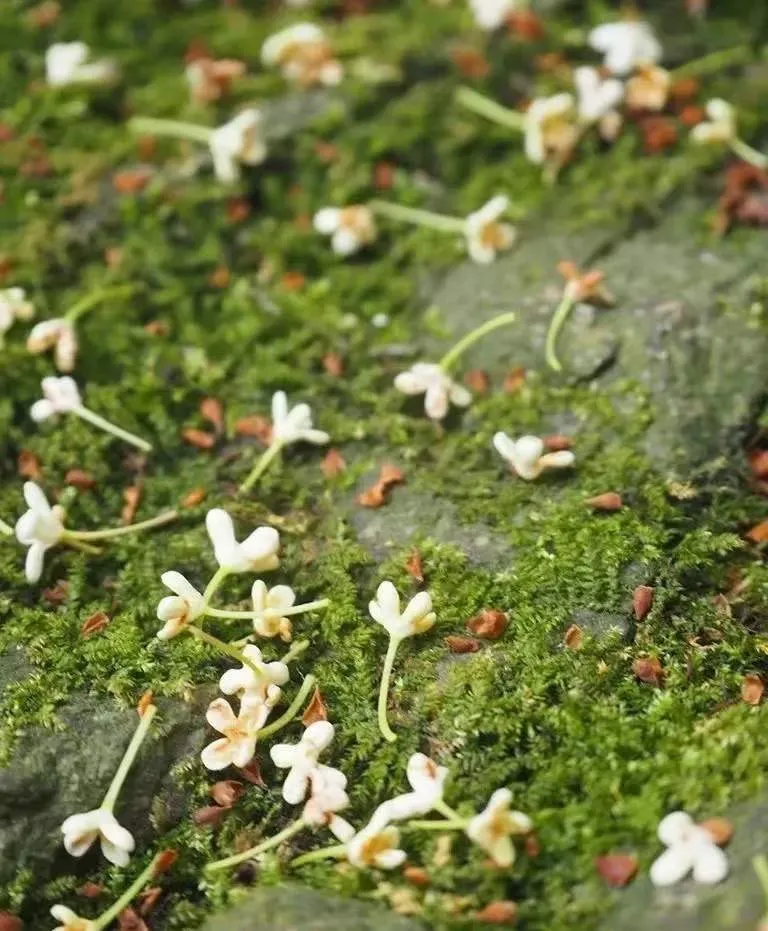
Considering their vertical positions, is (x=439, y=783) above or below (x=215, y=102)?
below

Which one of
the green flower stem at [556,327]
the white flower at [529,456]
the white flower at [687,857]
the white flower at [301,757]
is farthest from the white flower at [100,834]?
the green flower stem at [556,327]

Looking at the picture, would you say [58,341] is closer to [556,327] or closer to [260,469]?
[260,469]

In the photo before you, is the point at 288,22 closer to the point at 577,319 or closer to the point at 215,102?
the point at 215,102

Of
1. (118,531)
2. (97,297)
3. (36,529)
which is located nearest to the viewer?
(36,529)

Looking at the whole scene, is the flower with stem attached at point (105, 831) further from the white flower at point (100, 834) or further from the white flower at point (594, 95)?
the white flower at point (594, 95)

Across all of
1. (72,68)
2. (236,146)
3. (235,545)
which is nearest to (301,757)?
(235,545)

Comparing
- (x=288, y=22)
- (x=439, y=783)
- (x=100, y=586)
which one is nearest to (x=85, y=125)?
(x=288, y=22)
